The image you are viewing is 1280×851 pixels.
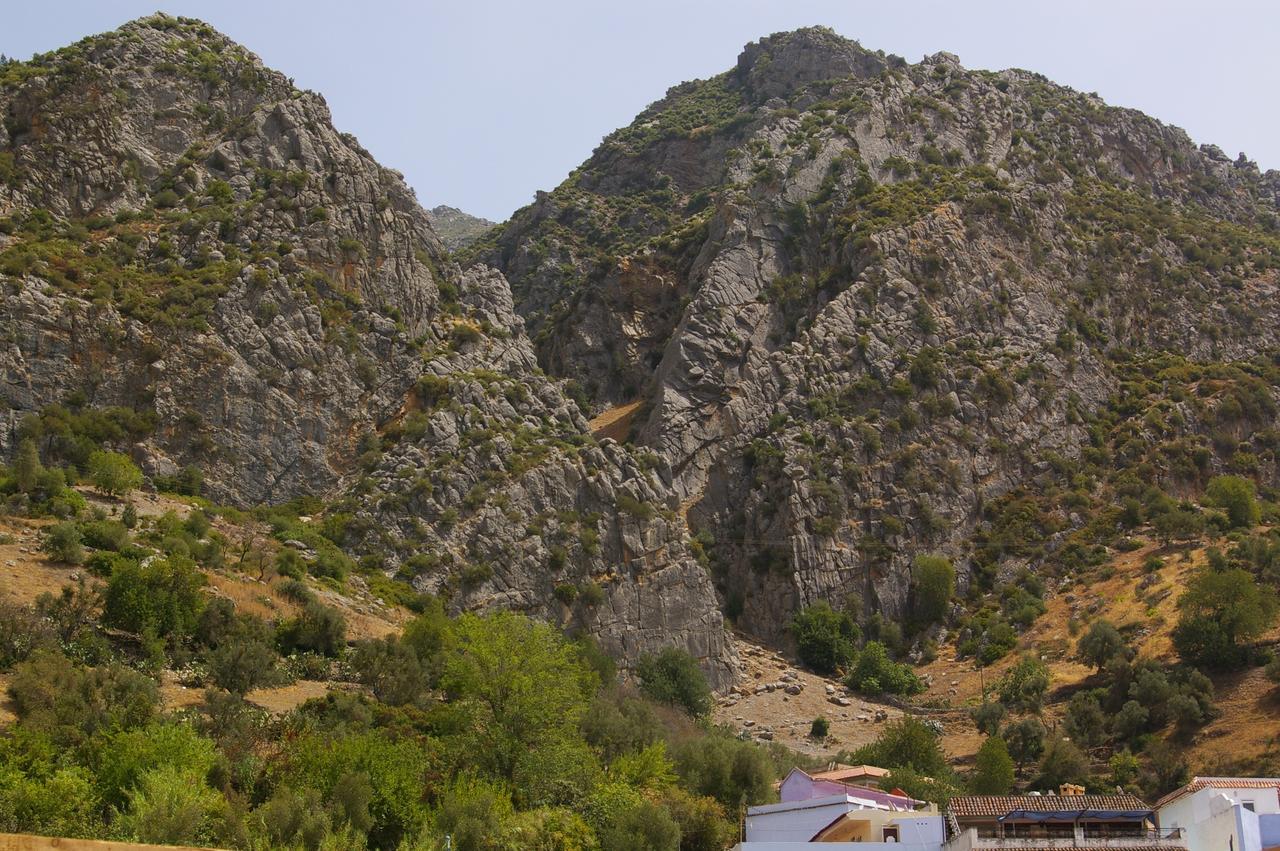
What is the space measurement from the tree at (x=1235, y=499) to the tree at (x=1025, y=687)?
17.9m

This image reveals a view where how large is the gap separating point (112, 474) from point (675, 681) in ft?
83.0

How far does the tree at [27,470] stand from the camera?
50.2m

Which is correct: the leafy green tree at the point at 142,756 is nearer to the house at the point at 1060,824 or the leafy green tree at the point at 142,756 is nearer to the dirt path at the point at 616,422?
the house at the point at 1060,824

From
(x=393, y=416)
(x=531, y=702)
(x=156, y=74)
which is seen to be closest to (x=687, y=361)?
(x=393, y=416)

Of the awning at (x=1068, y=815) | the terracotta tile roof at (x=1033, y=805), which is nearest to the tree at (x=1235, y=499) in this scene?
the terracotta tile roof at (x=1033, y=805)

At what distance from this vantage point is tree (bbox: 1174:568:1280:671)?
57.6 metres

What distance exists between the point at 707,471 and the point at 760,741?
23.2 metres

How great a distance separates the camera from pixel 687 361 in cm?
8181

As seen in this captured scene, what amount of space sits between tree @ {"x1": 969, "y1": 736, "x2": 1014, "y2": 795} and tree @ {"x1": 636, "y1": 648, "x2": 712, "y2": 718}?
40.5 feet

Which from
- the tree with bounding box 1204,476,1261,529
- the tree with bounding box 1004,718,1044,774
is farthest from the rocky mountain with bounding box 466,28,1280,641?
the tree with bounding box 1004,718,1044,774

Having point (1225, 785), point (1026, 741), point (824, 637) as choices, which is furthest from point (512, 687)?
point (824, 637)

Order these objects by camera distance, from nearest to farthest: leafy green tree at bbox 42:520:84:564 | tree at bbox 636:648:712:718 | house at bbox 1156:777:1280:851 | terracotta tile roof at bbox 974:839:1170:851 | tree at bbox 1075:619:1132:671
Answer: house at bbox 1156:777:1280:851 → terracotta tile roof at bbox 974:839:1170:851 → leafy green tree at bbox 42:520:84:564 → tree at bbox 636:648:712:718 → tree at bbox 1075:619:1132:671

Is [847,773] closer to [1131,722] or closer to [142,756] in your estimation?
[1131,722]

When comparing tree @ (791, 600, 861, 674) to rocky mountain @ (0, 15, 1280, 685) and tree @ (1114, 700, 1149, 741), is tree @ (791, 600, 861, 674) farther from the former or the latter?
tree @ (1114, 700, 1149, 741)
